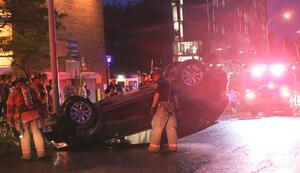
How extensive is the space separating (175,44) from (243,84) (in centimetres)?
3712

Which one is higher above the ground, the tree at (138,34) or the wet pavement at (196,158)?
the tree at (138,34)

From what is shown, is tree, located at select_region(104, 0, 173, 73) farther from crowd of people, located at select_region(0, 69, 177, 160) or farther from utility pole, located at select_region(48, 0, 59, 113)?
→ crowd of people, located at select_region(0, 69, 177, 160)

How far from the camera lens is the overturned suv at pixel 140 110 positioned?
1157 centimetres

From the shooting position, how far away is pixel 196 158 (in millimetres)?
10086

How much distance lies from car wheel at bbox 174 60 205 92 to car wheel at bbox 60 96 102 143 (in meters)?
2.00

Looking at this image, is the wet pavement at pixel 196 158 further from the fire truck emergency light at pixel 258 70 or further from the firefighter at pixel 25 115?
the fire truck emergency light at pixel 258 70

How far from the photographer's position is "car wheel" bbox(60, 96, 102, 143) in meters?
11.5

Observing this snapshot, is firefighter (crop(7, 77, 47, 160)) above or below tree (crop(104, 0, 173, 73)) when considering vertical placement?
below

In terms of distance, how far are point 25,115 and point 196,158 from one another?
3361 mm

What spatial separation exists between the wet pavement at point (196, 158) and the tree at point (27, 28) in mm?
4588

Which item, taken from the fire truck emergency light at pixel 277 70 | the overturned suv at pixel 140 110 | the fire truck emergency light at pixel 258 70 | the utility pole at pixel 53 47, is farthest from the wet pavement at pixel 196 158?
the fire truck emergency light at pixel 258 70

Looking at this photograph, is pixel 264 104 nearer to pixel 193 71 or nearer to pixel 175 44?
pixel 193 71

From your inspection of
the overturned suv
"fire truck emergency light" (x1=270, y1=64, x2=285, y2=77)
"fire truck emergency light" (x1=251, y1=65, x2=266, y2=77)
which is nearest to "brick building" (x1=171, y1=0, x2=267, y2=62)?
"fire truck emergency light" (x1=251, y1=65, x2=266, y2=77)

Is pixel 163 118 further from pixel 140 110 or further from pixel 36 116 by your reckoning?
pixel 36 116
